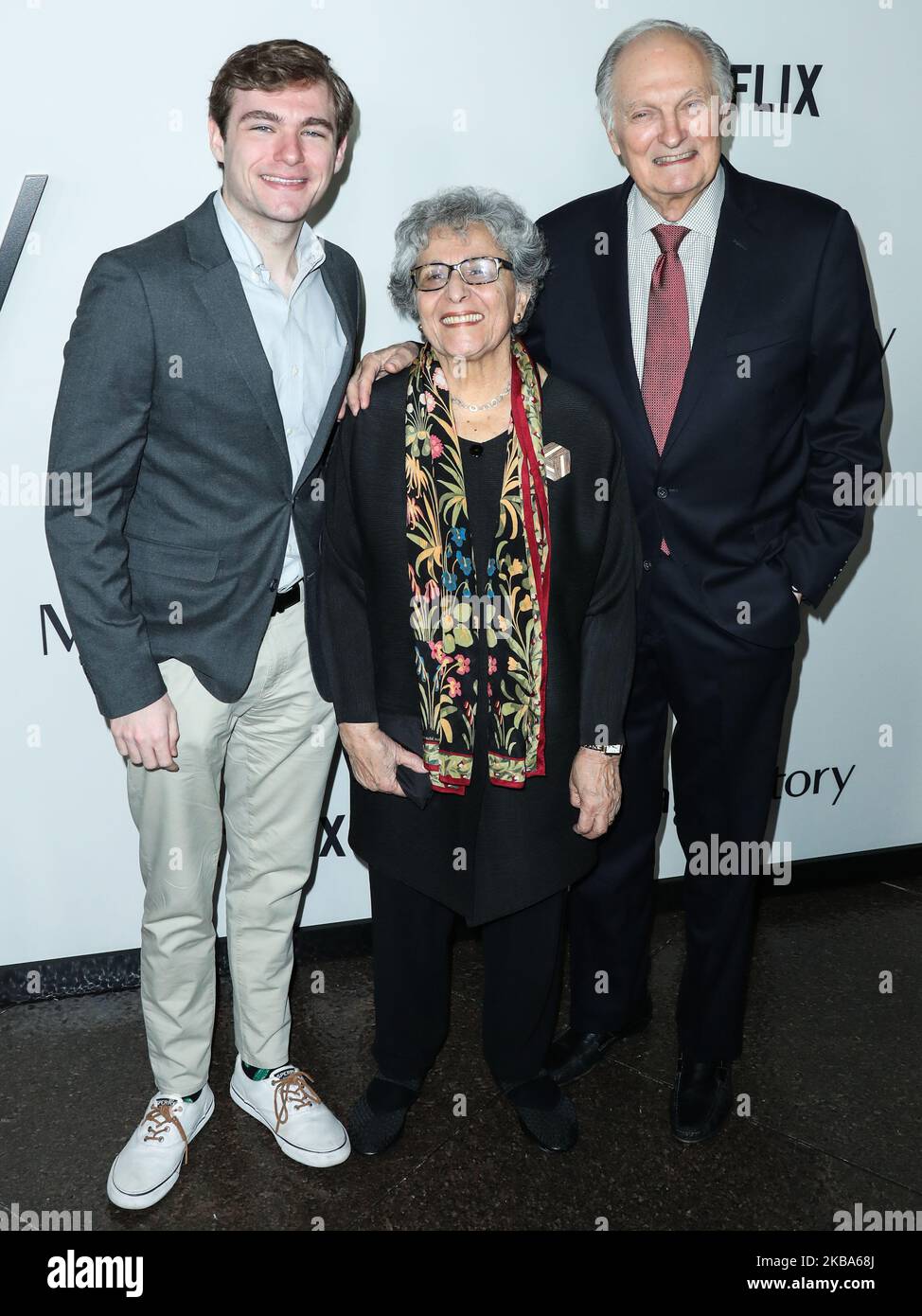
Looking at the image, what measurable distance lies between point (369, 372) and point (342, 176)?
0.75 metres

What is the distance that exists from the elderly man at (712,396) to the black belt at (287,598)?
39 cm

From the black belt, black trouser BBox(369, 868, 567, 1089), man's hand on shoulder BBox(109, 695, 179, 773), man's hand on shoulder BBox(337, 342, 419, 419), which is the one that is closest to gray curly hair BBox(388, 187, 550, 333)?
man's hand on shoulder BBox(337, 342, 419, 419)

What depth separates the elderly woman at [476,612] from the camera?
79.4 inches

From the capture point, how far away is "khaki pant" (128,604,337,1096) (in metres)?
2.21

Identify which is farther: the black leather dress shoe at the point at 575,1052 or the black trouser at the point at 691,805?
the black leather dress shoe at the point at 575,1052

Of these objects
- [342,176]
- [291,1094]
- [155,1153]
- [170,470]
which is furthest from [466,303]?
[155,1153]

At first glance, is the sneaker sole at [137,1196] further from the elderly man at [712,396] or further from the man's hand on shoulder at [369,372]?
the man's hand on shoulder at [369,372]

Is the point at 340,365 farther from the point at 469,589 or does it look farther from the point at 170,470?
the point at 469,589

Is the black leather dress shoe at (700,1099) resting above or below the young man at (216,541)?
below

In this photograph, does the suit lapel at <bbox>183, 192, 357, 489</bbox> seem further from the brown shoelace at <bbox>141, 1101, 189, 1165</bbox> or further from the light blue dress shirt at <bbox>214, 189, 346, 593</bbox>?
the brown shoelace at <bbox>141, 1101, 189, 1165</bbox>

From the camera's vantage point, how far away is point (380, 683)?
221cm

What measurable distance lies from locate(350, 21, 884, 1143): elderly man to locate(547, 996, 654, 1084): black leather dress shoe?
283 millimetres

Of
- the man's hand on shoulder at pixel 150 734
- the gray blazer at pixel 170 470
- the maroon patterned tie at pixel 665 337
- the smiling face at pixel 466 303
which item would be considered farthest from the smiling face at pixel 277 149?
the man's hand on shoulder at pixel 150 734

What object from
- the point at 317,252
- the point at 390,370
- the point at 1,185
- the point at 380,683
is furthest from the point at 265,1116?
the point at 1,185
